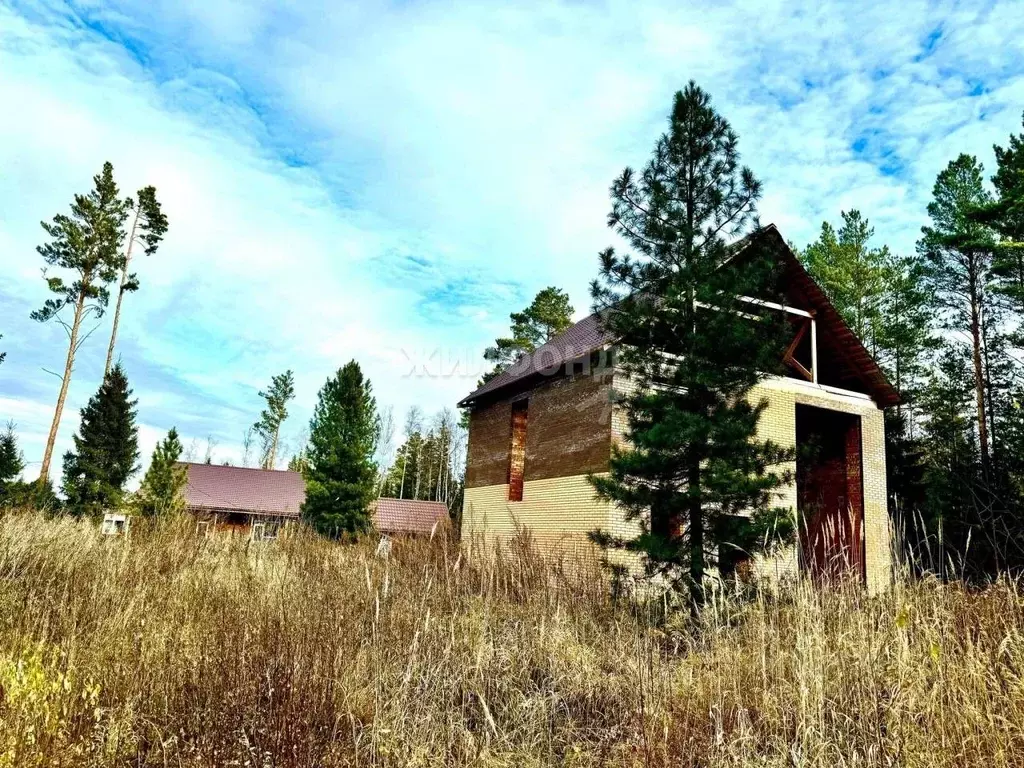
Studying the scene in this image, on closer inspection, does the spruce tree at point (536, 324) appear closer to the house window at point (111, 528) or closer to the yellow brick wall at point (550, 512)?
the yellow brick wall at point (550, 512)

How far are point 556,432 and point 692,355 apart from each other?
6.04 meters

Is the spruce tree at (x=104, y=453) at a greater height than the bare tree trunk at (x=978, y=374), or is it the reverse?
the bare tree trunk at (x=978, y=374)

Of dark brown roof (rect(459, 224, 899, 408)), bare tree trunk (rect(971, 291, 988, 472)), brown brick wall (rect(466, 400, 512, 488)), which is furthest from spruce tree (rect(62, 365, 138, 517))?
bare tree trunk (rect(971, 291, 988, 472))

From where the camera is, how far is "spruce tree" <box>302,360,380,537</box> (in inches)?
933

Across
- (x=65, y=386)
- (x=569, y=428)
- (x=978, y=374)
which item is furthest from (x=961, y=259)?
(x=65, y=386)

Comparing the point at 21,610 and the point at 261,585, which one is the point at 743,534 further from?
the point at 21,610

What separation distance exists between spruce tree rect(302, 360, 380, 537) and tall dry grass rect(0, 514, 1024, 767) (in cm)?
1870

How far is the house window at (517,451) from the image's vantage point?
15.2m

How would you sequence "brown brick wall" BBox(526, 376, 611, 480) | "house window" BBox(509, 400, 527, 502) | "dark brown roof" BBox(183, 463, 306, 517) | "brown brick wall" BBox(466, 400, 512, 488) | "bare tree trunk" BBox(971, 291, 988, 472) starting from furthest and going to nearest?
"dark brown roof" BBox(183, 463, 306, 517)
"bare tree trunk" BBox(971, 291, 988, 472)
"brown brick wall" BBox(466, 400, 512, 488)
"house window" BBox(509, 400, 527, 502)
"brown brick wall" BBox(526, 376, 611, 480)

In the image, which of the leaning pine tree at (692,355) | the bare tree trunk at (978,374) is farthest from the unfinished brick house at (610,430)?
the bare tree trunk at (978,374)

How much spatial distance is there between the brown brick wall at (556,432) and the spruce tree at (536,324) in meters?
16.0

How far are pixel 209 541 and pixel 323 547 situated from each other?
4.03ft

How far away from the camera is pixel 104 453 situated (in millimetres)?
23500

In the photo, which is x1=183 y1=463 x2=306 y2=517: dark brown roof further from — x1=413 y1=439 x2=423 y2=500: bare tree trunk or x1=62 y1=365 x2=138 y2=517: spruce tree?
x1=413 y1=439 x2=423 y2=500: bare tree trunk
